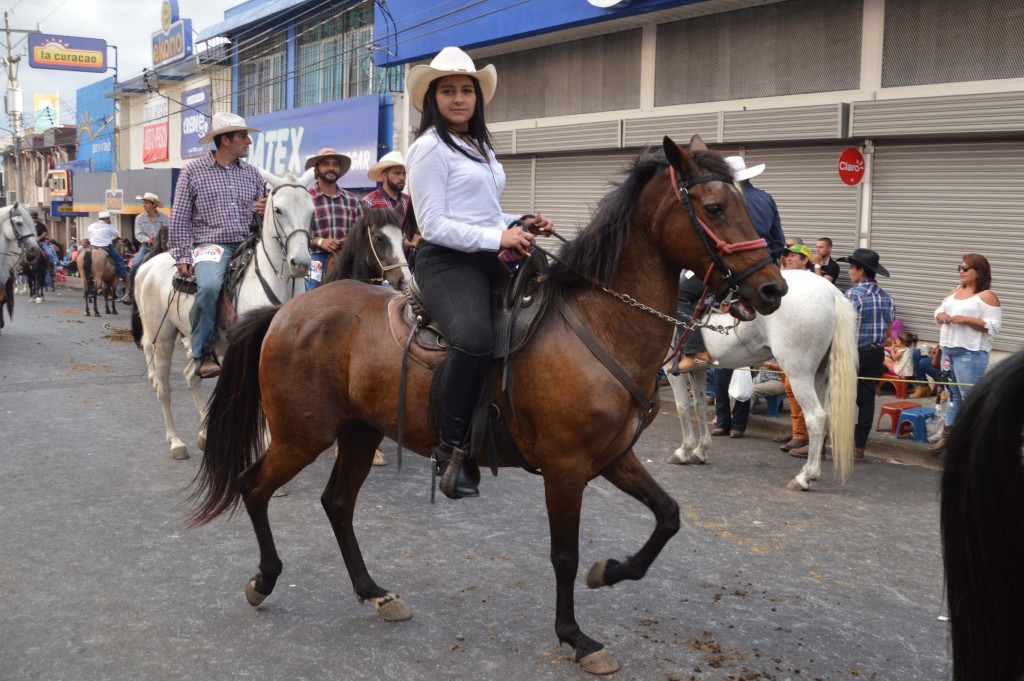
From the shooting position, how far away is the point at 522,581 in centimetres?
510

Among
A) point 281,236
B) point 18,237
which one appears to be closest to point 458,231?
point 281,236

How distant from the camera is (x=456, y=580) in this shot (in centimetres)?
512

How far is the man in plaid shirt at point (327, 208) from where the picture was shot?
342 inches

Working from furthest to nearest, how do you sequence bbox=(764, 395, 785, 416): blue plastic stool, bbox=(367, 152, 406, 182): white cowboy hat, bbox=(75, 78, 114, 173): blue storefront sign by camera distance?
bbox=(75, 78, 114, 173): blue storefront sign
bbox=(764, 395, 785, 416): blue plastic stool
bbox=(367, 152, 406, 182): white cowboy hat

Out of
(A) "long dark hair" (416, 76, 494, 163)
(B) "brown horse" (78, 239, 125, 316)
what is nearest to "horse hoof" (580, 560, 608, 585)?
(A) "long dark hair" (416, 76, 494, 163)

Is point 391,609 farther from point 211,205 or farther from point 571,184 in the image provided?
point 571,184

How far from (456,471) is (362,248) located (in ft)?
12.1

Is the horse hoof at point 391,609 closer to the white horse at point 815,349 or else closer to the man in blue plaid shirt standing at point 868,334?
the white horse at point 815,349

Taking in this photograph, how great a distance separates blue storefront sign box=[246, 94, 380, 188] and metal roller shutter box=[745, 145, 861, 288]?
983 cm

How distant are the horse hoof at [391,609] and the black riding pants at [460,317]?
0.91 meters

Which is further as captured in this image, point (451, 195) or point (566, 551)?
point (451, 195)

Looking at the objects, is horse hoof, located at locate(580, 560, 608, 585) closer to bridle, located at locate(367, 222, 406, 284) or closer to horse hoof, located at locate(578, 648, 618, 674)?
horse hoof, located at locate(578, 648, 618, 674)

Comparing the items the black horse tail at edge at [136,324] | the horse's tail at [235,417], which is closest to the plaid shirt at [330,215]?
the black horse tail at edge at [136,324]

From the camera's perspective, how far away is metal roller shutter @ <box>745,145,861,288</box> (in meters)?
12.4
